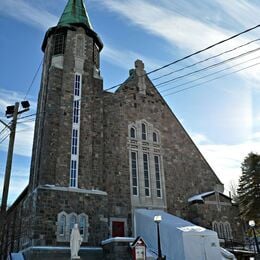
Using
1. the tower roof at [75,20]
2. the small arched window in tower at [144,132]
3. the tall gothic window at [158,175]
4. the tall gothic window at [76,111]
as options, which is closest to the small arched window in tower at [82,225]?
the tall gothic window at [76,111]

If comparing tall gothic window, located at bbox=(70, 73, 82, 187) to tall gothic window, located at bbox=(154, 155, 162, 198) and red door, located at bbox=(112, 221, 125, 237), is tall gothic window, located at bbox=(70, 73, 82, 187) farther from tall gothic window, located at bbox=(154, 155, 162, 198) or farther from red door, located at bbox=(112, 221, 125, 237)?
tall gothic window, located at bbox=(154, 155, 162, 198)

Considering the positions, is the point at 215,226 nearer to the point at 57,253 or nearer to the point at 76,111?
the point at 57,253

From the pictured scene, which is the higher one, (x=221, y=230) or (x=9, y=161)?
(x=9, y=161)

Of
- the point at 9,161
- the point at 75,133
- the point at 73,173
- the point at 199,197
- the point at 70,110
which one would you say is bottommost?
the point at 199,197

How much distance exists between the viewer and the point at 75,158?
19.1m

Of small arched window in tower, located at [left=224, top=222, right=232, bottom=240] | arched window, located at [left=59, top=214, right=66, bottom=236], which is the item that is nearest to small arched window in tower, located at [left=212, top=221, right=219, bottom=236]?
small arched window in tower, located at [left=224, top=222, right=232, bottom=240]

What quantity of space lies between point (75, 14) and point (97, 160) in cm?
1304

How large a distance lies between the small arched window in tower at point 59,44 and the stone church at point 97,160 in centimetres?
8

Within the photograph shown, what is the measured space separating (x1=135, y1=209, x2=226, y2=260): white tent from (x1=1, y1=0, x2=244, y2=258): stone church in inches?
84.3

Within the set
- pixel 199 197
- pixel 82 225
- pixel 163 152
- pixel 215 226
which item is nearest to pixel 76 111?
pixel 82 225

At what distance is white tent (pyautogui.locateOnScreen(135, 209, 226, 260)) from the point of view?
1658 cm

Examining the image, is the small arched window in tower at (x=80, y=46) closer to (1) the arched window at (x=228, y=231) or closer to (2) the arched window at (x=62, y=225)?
(2) the arched window at (x=62, y=225)

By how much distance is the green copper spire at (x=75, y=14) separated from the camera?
24411 millimetres

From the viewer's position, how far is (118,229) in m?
19.5
